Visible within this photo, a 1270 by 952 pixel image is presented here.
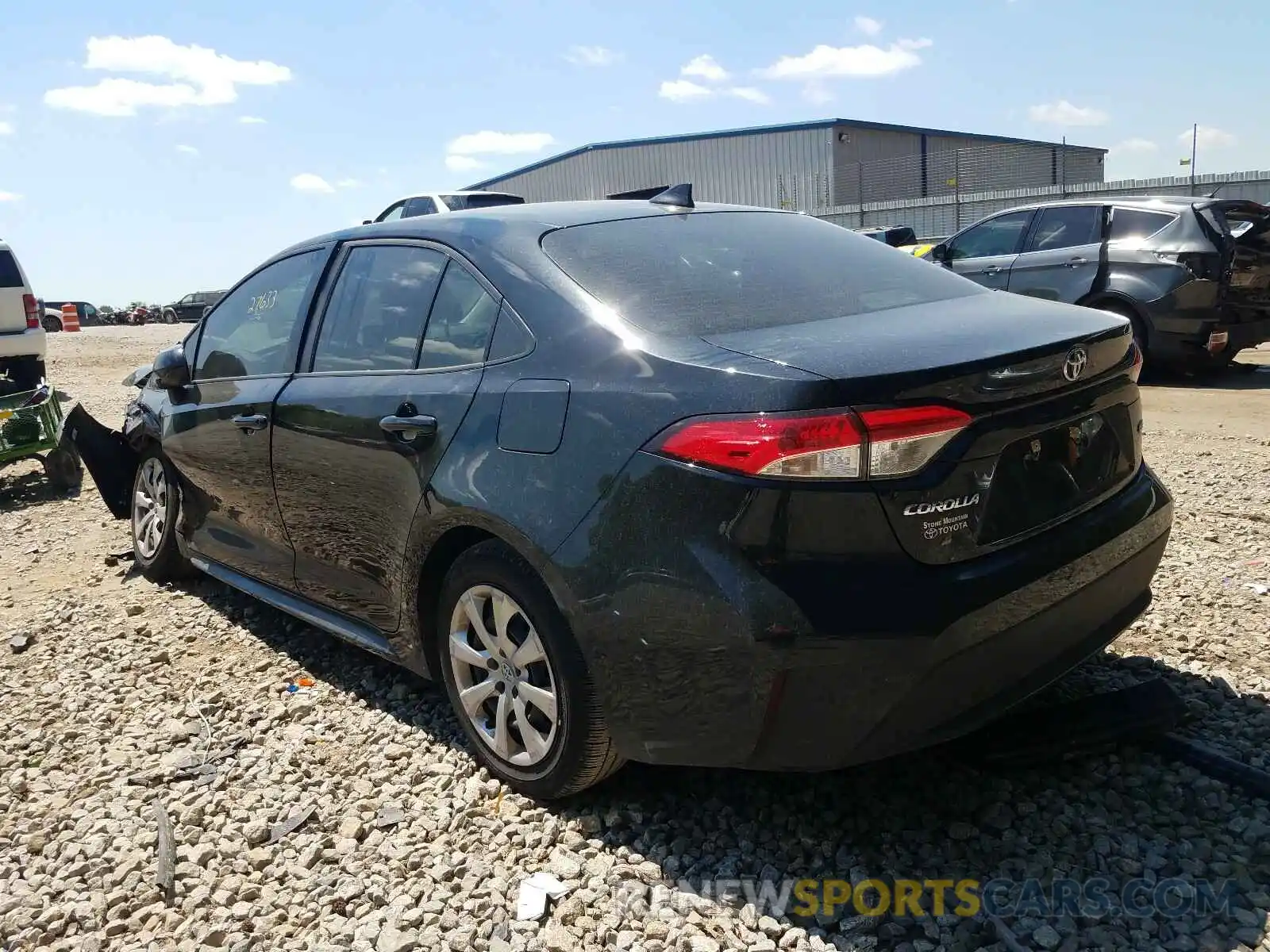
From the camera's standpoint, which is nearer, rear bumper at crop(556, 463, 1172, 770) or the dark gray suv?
rear bumper at crop(556, 463, 1172, 770)

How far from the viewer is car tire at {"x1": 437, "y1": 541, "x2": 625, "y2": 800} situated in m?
2.59

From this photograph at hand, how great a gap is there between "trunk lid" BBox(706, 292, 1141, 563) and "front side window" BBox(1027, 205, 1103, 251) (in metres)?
8.04

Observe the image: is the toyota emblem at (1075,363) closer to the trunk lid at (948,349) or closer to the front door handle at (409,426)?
the trunk lid at (948,349)

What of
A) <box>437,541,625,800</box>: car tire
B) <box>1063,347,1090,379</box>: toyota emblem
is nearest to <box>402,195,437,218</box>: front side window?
<box>437,541,625,800</box>: car tire

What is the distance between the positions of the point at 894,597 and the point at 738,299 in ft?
3.23

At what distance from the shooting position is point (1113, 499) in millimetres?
2707

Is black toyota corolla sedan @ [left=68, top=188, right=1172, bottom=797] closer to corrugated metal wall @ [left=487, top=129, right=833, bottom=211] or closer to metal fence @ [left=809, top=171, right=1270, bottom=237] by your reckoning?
metal fence @ [left=809, top=171, right=1270, bottom=237]

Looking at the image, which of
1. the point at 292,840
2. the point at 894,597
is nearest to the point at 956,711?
the point at 894,597

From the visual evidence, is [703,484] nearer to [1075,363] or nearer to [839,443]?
[839,443]

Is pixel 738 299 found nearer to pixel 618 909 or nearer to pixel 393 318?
pixel 393 318

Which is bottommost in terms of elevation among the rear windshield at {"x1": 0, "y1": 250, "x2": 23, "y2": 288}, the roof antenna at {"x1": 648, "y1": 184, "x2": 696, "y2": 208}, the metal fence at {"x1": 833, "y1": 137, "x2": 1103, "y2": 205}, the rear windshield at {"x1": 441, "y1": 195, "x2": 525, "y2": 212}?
the roof antenna at {"x1": 648, "y1": 184, "x2": 696, "y2": 208}

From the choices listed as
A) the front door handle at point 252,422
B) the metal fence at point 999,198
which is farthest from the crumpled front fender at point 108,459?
the metal fence at point 999,198

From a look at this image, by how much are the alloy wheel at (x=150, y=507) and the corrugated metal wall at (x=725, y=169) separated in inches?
1138

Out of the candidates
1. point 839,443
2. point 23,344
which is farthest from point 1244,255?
point 23,344
